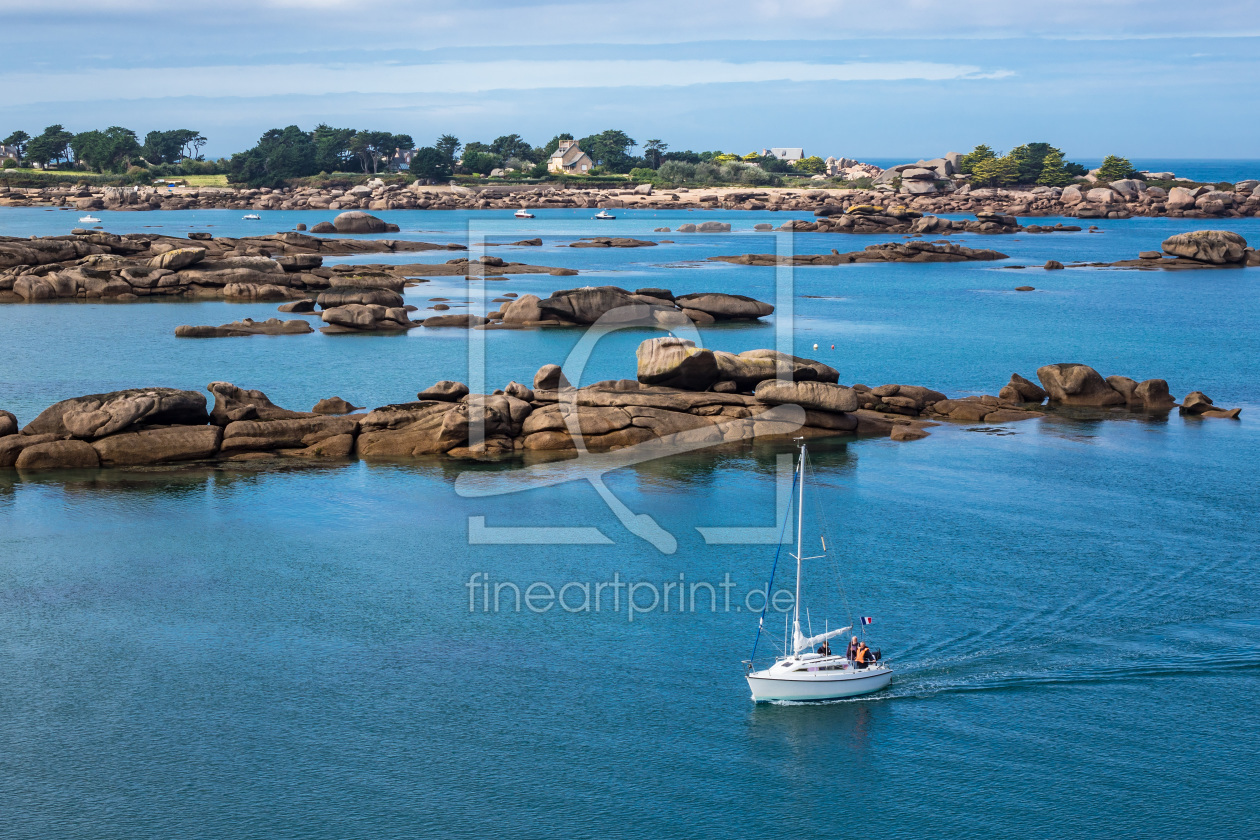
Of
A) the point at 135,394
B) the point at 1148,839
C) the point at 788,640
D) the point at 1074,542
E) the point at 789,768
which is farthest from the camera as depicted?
the point at 135,394

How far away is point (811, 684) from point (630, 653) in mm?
6146

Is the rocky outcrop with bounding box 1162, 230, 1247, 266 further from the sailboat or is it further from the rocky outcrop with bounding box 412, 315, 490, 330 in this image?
the sailboat

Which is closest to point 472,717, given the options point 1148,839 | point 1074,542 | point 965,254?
point 1148,839

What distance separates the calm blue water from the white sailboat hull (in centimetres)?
44

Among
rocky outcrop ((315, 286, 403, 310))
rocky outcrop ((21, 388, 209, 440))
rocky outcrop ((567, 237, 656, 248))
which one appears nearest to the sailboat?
rocky outcrop ((21, 388, 209, 440))

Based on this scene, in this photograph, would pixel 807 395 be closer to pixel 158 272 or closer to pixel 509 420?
pixel 509 420

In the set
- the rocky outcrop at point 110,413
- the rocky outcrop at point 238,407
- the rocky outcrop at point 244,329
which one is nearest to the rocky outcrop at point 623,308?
the rocky outcrop at point 244,329

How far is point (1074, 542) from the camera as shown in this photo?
4425 centimetres

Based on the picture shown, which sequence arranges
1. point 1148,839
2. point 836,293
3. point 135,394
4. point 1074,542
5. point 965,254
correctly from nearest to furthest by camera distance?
point 1148,839
point 1074,542
point 135,394
point 836,293
point 965,254

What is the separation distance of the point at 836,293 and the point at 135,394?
8870 cm

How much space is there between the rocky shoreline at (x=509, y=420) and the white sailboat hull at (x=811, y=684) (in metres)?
26.5

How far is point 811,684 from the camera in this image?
101 feet

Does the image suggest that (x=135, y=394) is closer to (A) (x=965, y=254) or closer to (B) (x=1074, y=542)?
(B) (x=1074, y=542)

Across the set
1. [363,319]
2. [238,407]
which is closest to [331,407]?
[238,407]
